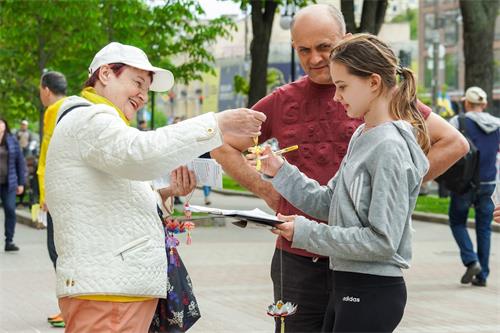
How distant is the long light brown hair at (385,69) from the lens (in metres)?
4.02

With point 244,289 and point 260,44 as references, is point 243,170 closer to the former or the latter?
point 244,289

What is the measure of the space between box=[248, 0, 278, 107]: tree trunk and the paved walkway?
9065 millimetres

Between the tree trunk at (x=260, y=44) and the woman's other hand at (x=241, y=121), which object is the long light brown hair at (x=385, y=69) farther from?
the tree trunk at (x=260, y=44)

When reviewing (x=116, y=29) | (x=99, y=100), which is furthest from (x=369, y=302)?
(x=116, y=29)

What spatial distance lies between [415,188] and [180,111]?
10992 cm

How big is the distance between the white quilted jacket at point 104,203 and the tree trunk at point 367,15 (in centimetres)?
1669

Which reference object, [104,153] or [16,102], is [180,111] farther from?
[104,153]

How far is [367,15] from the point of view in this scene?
70.0 feet

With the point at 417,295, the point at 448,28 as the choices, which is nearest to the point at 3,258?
the point at 417,295

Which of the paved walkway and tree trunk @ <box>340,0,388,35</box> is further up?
tree trunk @ <box>340,0,388,35</box>

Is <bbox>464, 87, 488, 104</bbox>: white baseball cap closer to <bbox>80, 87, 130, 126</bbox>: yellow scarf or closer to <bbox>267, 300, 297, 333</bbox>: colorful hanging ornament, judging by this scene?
<bbox>267, 300, 297, 333</bbox>: colorful hanging ornament

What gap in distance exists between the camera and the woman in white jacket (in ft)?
12.8

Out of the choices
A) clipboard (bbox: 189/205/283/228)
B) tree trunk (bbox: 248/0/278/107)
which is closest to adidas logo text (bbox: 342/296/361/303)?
clipboard (bbox: 189/205/283/228)

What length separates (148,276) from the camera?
4.10m
